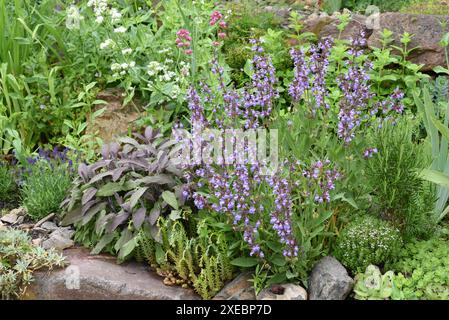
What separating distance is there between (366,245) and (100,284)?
1665 mm

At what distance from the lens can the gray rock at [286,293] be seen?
3949 mm

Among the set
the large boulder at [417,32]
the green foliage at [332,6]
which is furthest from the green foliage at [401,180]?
the green foliage at [332,6]

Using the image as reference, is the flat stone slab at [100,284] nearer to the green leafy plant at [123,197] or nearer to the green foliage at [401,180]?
the green leafy plant at [123,197]

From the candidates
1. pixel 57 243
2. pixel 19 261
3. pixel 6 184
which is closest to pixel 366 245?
pixel 57 243

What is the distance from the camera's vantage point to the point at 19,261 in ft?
14.1

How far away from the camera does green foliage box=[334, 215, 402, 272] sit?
408 cm

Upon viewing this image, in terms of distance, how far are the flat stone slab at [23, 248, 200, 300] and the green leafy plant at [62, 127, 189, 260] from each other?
134mm

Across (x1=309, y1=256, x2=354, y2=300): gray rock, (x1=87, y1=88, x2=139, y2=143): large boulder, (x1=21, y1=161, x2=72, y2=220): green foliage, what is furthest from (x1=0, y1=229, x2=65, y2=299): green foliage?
(x1=309, y1=256, x2=354, y2=300): gray rock

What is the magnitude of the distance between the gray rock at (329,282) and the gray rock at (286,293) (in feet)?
0.22

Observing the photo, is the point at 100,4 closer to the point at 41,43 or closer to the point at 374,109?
the point at 41,43

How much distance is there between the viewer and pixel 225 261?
13.9 ft

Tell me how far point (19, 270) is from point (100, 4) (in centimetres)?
244

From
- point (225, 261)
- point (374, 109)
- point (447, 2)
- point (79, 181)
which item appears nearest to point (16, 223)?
point (79, 181)

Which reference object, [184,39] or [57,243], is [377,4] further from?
[57,243]
